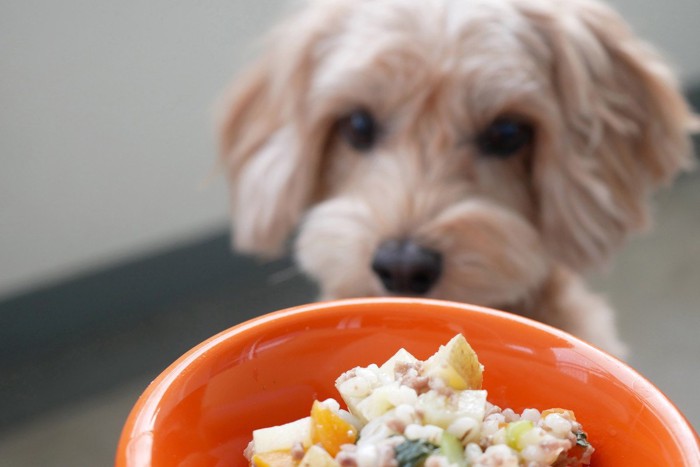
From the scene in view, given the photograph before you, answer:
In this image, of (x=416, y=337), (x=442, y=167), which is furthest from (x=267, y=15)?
(x=416, y=337)

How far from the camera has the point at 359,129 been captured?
1286 millimetres

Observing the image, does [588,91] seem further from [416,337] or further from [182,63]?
[182,63]

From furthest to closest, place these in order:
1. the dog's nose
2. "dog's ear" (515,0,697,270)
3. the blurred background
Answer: the blurred background
"dog's ear" (515,0,697,270)
the dog's nose

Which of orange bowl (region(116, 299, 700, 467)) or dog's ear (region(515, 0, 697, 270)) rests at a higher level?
orange bowl (region(116, 299, 700, 467))

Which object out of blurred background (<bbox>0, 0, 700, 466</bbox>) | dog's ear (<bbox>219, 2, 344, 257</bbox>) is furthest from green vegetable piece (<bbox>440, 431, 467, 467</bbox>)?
blurred background (<bbox>0, 0, 700, 466</bbox>)

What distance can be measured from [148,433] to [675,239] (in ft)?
7.59

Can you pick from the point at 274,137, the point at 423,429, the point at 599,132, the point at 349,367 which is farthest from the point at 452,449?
the point at 274,137

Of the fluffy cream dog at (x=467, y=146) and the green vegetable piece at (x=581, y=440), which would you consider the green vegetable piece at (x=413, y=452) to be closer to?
the green vegetable piece at (x=581, y=440)

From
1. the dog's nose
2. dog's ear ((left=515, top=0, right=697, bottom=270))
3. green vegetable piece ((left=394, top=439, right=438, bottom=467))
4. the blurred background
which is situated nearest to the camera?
green vegetable piece ((left=394, top=439, right=438, bottom=467))

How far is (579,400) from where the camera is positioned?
49cm

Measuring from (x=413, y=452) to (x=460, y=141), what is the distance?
865 millimetres

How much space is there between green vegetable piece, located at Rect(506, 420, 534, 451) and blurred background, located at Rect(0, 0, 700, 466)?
54.1 inches

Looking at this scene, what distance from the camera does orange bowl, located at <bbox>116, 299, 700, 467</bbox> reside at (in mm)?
451

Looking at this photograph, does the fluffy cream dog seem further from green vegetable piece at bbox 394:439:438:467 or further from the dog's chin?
green vegetable piece at bbox 394:439:438:467
